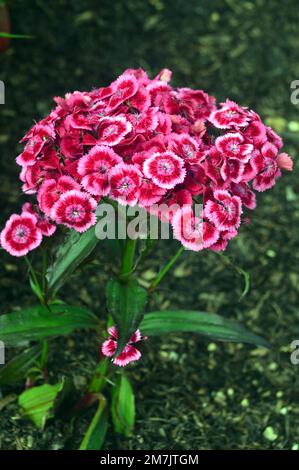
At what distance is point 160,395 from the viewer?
251 centimetres

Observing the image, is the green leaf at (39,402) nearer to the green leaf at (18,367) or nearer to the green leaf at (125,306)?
the green leaf at (18,367)

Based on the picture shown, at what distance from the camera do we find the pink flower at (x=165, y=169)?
163 cm

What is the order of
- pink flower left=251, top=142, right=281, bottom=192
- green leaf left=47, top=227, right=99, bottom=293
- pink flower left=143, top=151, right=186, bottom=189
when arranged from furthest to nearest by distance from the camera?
green leaf left=47, top=227, right=99, bottom=293 → pink flower left=251, top=142, right=281, bottom=192 → pink flower left=143, top=151, right=186, bottom=189

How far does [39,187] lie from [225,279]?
1.35 m

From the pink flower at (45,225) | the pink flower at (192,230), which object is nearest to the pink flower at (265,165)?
the pink flower at (192,230)

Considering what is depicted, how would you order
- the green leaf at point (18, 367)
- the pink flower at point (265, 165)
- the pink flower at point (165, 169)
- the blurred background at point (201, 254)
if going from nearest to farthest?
1. the pink flower at point (165, 169)
2. the pink flower at point (265, 165)
3. the green leaf at point (18, 367)
4. the blurred background at point (201, 254)

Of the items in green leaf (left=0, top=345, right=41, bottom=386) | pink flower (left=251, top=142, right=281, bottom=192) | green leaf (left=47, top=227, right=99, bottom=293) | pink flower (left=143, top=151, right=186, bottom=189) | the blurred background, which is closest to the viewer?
pink flower (left=143, top=151, right=186, bottom=189)

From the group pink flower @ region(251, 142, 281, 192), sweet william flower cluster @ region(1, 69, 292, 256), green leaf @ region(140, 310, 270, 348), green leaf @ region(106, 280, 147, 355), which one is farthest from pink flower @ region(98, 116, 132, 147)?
green leaf @ region(140, 310, 270, 348)

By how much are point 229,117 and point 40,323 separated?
2.58 ft

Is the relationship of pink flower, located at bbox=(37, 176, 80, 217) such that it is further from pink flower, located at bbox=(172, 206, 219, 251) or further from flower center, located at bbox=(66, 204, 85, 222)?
pink flower, located at bbox=(172, 206, 219, 251)

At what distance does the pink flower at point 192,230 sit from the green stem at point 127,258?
0.29 m

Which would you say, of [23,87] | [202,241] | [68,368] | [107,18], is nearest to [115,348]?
[202,241]

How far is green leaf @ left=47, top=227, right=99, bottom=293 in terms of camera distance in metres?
1.86

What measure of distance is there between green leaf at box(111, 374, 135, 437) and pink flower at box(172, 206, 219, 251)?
69 centimetres
